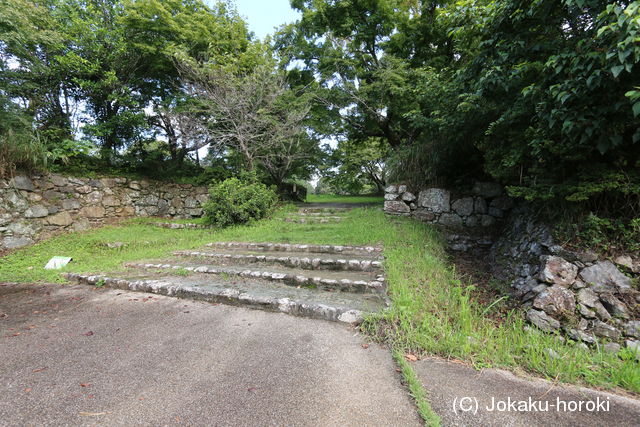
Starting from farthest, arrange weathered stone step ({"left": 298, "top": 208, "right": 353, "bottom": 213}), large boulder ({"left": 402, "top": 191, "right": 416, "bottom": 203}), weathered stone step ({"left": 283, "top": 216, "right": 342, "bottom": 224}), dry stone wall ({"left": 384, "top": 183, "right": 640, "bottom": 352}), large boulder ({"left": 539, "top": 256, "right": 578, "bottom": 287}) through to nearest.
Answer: weathered stone step ({"left": 298, "top": 208, "right": 353, "bottom": 213})
weathered stone step ({"left": 283, "top": 216, "right": 342, "bottom": 224})
large boulder ({"left": 402, "top": 191, "right": 416, "bottom": 203})
large boulder ({"left": 539, "top": 256, "right": 578, "bottom": 287})
dry stone wall ({"left": 384, "top": 183, "right": 640, "bottom": 352})

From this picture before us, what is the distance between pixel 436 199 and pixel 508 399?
15.6ft

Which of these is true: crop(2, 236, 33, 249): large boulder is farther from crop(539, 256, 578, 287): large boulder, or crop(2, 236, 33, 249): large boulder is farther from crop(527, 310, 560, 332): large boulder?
crop(539, 256, 578, 287): large boulder

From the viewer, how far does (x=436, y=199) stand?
557 cm

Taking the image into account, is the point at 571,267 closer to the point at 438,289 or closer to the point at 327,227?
the point at 438,289

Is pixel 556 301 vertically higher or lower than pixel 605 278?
lower

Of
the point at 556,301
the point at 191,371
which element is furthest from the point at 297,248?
the point at 556,301

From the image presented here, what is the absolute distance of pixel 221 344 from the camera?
189 centimetres

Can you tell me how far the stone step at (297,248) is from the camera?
4.02 meters

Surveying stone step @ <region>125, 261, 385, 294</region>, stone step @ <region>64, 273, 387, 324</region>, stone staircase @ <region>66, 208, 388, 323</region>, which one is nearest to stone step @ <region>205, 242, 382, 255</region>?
stone staircase @ <region>66, 208, 388, 323</region>

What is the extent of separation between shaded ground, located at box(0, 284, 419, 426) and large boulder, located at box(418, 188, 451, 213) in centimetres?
446

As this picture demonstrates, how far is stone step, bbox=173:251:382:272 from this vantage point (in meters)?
3.38

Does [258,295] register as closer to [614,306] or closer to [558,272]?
[558,272]

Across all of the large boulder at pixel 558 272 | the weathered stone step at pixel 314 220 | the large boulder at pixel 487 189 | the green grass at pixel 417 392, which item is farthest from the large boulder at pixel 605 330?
the weathered stone step at pixel 314 220

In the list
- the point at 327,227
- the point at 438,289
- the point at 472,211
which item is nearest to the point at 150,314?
the point at 438,289
